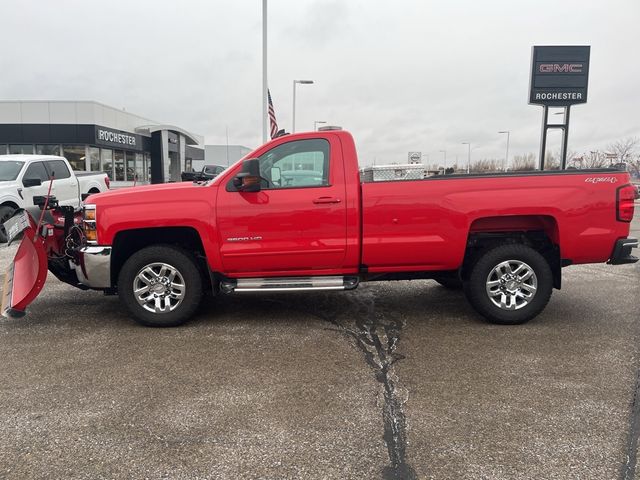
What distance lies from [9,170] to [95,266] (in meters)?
8.03

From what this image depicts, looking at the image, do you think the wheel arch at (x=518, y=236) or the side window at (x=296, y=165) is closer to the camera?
the side window at (x=296, y=165)

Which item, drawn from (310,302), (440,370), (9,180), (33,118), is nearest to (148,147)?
(33,118)

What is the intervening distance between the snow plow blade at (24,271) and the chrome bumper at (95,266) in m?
0.39

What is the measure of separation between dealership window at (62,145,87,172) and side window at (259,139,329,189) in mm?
28435

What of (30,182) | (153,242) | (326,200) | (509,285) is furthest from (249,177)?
(30,182)

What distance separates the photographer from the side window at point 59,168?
482 inches

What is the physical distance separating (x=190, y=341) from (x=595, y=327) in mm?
4159

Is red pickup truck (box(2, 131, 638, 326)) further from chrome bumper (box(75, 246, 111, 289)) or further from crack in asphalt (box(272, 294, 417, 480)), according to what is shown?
Result: crack in asphalt (box(272, 294, 417, 480))

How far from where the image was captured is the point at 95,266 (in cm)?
511

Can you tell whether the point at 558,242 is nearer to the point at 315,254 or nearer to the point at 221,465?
the point at 315,254

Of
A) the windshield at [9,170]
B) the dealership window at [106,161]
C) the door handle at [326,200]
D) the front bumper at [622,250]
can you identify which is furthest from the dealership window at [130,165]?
the front bumper at [622,250]

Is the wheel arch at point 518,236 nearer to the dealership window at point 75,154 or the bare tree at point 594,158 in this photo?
the dealership window at point 75,154

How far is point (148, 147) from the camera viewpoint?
38.3 m

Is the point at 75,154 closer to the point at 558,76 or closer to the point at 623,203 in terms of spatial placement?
the point at 558,76
